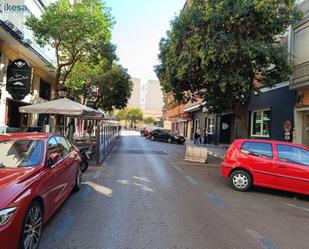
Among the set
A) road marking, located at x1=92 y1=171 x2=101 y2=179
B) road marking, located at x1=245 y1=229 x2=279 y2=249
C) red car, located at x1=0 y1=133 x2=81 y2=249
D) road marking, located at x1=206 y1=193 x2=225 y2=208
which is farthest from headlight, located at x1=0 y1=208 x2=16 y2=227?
road marking, located at x1=92 y1=171 x2=101 y2=179

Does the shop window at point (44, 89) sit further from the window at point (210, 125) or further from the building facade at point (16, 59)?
the window at point (210, 125)

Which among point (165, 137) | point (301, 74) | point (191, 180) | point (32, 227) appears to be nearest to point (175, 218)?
point (32, 227)

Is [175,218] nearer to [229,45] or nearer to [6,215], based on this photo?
[6,215]

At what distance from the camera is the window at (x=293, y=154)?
922cm

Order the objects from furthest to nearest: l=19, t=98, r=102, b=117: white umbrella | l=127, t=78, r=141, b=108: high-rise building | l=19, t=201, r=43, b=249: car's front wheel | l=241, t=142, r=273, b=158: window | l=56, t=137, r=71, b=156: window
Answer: l=127, t=78, r=141, b=108: high-rise building < l=19, t=98, r=102, b=117: white umbrella < l=241, t=142, r=273, b=158: window < l=56, t=137, r=71, b=156: window < l=19, t=201, r=43, b=249: car's front wheel

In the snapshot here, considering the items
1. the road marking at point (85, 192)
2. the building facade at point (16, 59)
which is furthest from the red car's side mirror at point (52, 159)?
the building facade at point (16, 59)

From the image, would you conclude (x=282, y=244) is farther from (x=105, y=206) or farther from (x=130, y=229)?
(x=105, y=206)

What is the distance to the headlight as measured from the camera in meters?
3.73

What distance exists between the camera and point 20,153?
19.1 ft

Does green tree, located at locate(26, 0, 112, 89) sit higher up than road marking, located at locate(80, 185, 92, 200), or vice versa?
green tree, located at locate(26, 0, 112, 89)

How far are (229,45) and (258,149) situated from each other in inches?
231

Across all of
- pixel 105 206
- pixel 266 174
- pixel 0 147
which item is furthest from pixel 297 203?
pixel 0 147

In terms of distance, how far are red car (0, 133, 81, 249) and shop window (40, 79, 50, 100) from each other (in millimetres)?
17128

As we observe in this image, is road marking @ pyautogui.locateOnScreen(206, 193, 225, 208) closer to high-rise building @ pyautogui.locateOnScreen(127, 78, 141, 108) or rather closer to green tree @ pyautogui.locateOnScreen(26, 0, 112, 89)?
green tree @ pyautogui.locateOnScreen(26, 0, 112, 89)
